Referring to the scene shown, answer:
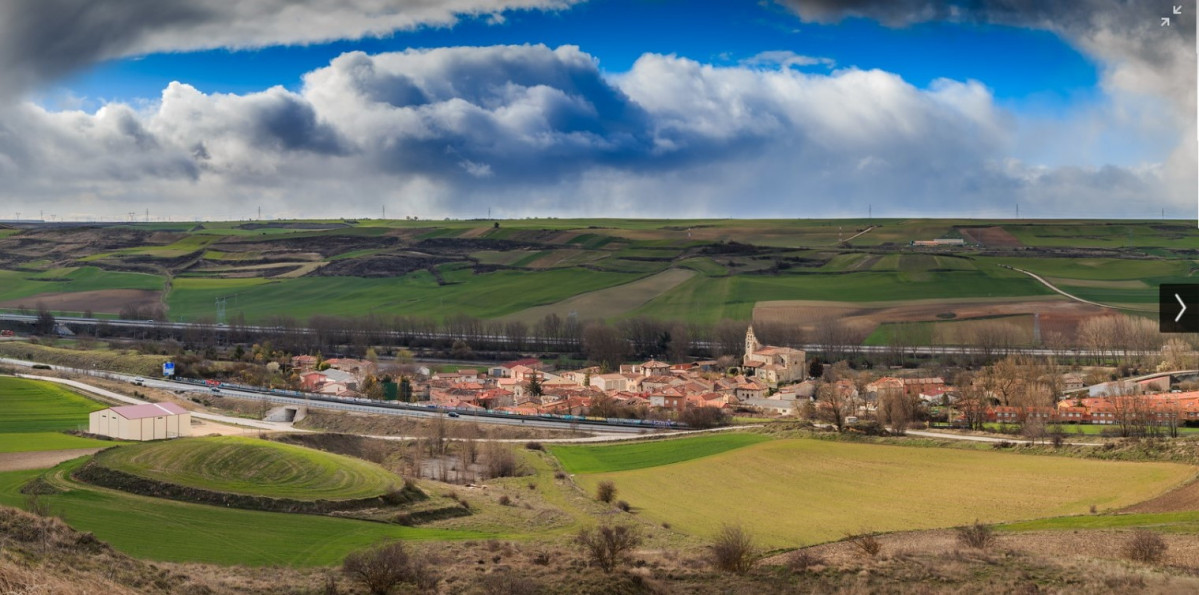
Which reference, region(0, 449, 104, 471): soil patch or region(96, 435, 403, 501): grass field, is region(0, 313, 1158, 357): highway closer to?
region(96, 435, 403, 501): grass field

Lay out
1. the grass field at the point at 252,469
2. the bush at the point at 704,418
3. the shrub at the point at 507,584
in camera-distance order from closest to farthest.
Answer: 1. the shrub at the point at 507,584
2. the grass field at the point at 252,469
3. the bush at the point at 704,418

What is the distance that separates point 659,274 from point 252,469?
4691 inches

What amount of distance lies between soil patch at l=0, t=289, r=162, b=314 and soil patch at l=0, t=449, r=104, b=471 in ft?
360

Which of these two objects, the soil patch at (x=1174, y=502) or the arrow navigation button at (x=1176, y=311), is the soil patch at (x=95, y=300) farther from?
the soil patch at (x=1174, y=502)

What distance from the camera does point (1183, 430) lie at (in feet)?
202

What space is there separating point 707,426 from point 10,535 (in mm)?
50658

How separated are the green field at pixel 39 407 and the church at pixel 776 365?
57.0 m

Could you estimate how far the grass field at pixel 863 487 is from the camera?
1604 inches

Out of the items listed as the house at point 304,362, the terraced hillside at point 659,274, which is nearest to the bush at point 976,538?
the house at point 304,362

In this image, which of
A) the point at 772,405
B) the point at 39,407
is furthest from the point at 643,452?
the point at 39,407

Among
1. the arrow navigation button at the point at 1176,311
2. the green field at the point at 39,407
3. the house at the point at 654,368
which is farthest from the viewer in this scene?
the arrow navigation button at the point at 1176,311

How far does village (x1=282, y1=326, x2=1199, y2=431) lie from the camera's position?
67438mm

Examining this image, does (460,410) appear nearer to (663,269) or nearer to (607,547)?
(607,547)

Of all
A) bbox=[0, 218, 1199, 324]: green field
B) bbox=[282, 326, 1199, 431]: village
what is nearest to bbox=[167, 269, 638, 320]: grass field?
bbox=[0, 218, 1199, 324]: green field
